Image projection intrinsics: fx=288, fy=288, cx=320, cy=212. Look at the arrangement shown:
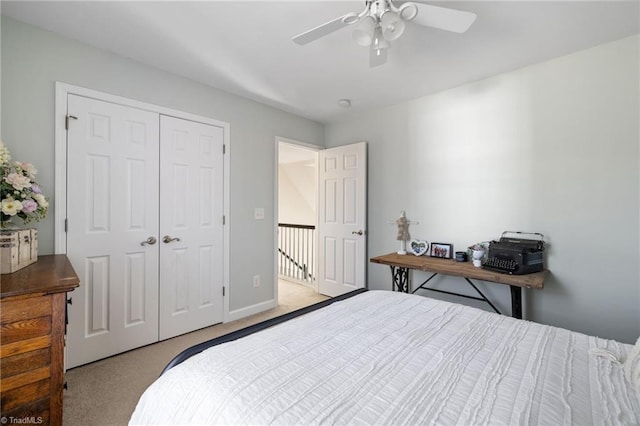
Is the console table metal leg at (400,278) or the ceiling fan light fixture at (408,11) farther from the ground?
the ceiling fan light fixture at (408,11)

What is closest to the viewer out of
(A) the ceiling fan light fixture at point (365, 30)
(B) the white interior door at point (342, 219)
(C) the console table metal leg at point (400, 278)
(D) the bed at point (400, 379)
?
(D) the bed at point (400, 379)

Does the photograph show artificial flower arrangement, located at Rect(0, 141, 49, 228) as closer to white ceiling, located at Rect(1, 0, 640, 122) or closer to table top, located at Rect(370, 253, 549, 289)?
white ceiling, located at Rect(1, 0, 640, 122)

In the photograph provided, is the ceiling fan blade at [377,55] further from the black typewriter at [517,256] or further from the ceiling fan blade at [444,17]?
the black typewriter at [517,256]

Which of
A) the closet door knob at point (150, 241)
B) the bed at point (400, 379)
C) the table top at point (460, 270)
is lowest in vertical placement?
the bed at point (400, 379)

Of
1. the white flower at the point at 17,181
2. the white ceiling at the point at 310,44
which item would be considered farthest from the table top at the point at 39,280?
the white ceiling at the point at 310,44

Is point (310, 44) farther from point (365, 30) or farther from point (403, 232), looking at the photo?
point (403, 232)

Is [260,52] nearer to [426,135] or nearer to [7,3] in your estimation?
[7,3]

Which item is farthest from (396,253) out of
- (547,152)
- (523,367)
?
(523,367)

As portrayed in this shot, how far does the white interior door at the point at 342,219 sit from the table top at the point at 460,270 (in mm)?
645

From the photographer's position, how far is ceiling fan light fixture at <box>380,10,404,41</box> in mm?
1408

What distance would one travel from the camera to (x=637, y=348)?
38.1 inches

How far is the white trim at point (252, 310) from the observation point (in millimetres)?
3070

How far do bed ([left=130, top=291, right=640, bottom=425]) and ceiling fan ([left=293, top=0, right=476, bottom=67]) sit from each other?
148cm

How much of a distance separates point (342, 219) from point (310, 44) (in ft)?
7.04
